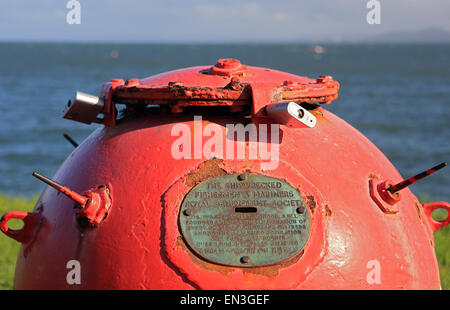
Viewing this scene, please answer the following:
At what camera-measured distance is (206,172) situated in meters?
2.62

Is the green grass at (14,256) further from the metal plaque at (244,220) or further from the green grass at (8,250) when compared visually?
the metal plaque at (244,220)

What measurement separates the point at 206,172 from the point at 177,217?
0.23m

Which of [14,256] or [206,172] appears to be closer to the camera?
[206,172]

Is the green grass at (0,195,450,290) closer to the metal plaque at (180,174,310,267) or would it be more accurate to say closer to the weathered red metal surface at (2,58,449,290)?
the weathered red metal surface at (2,58,449,290)

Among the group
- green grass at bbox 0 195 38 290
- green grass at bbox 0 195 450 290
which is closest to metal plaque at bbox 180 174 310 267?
green grass at bbox 0 195 450 290

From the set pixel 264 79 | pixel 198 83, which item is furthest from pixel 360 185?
pixel 198 83

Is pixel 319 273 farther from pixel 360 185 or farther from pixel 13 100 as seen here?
pixel 13 100

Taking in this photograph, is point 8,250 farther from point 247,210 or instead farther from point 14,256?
point 247,210

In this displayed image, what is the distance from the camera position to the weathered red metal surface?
97.5 inches

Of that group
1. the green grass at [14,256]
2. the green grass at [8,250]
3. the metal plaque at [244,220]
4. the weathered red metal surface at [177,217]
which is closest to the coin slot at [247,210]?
the metal plaque at [244,220]

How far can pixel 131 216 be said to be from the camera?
2570mm

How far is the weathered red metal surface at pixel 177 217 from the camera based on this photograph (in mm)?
2477

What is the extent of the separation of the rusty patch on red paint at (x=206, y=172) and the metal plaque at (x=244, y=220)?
0.03 meters

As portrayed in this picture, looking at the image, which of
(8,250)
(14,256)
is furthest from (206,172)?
(8,250)
